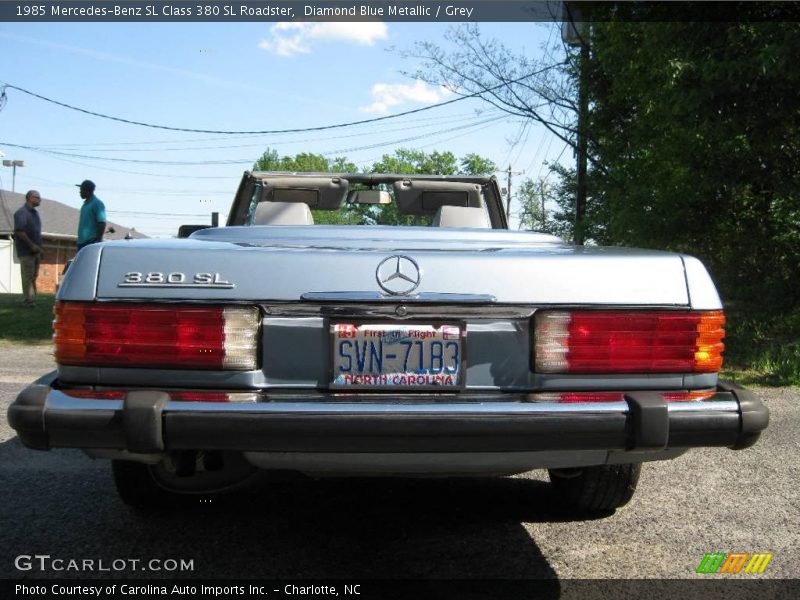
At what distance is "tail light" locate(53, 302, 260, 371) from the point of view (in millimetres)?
2287

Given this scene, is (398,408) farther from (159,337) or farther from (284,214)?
(284,214)

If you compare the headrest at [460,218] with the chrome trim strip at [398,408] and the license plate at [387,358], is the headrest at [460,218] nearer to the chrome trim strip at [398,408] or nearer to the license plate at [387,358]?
the license plate at [387,358]

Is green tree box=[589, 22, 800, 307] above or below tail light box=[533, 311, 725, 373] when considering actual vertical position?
above

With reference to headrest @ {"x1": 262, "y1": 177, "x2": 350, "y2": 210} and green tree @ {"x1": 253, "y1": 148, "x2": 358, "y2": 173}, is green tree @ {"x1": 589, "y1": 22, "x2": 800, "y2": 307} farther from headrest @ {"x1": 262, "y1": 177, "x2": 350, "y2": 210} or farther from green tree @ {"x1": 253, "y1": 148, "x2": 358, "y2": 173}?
green tree @ {"x1": 253, "y1": 148, "x2": 358, "y2": 173}

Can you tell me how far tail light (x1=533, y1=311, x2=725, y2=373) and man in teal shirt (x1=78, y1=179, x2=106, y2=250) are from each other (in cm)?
829

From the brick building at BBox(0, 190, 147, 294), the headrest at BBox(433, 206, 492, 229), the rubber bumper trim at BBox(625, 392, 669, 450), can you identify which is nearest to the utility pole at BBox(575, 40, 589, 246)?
the headrest at BBox(433, 206, 492, 229)

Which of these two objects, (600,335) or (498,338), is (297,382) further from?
(600,335)

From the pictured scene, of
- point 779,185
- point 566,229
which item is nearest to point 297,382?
point 779,185

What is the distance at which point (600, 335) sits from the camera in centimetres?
237

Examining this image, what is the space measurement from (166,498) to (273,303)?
1358 millimetres

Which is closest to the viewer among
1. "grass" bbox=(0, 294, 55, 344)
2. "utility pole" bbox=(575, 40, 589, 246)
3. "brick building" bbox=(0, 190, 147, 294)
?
"grass" bbox=(0, 294, 55, 344)

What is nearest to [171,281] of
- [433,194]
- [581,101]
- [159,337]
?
[159,337]

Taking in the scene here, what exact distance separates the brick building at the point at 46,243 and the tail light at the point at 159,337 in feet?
124

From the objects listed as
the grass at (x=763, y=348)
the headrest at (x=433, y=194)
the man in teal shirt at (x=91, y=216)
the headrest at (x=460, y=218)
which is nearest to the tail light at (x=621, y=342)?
the headrest at (x=460, y=218)
